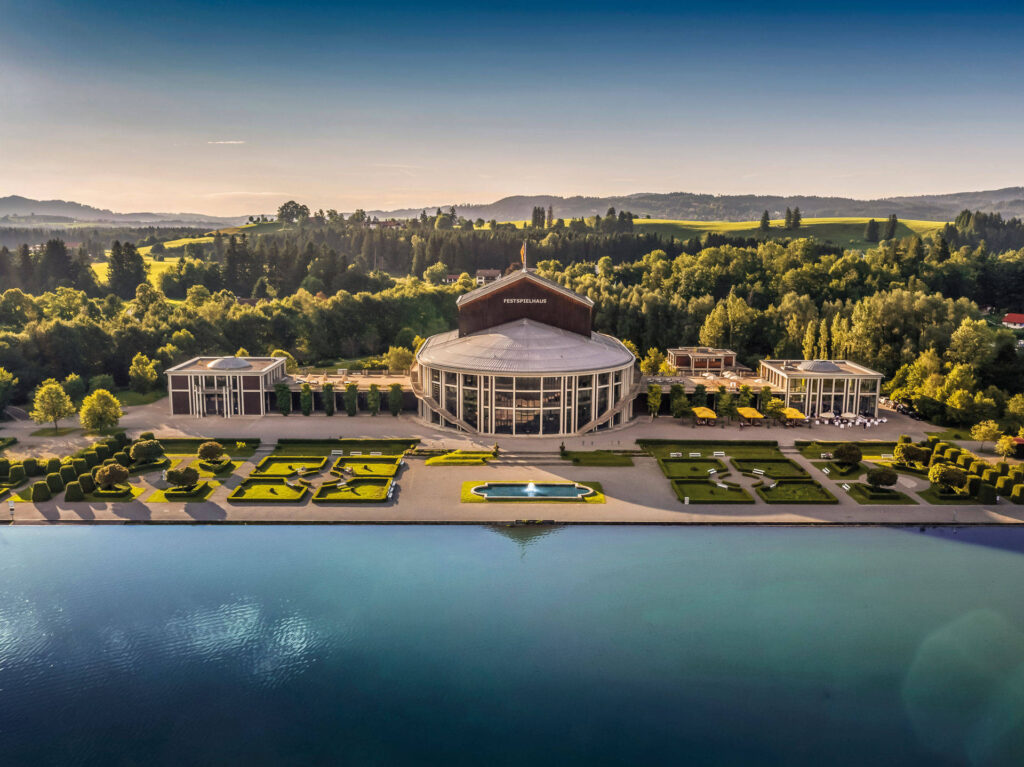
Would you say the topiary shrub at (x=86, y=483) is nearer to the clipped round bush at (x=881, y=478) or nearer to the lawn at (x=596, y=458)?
the lawn at (x=596, y=458)

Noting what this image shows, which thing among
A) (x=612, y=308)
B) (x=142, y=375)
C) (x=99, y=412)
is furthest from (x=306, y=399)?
(x=612, y=308)

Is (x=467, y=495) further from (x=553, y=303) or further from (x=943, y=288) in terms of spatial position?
(x=943, y=288)

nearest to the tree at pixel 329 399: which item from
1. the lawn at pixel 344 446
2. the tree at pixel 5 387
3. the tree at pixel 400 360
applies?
the lawn at pixel 344 446

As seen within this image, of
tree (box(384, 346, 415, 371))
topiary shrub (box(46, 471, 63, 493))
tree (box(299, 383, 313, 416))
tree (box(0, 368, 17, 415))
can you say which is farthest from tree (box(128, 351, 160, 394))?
topiary shrub (box(46, 471, 63, 493))

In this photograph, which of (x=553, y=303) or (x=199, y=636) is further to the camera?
(x=553, y=303)

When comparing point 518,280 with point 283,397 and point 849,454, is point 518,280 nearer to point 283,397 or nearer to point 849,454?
point 283,397

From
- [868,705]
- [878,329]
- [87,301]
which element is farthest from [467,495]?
[87,301]

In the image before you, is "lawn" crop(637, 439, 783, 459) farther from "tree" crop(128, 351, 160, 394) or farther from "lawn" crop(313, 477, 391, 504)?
"tree" crop(128, 351, 160, 394)
